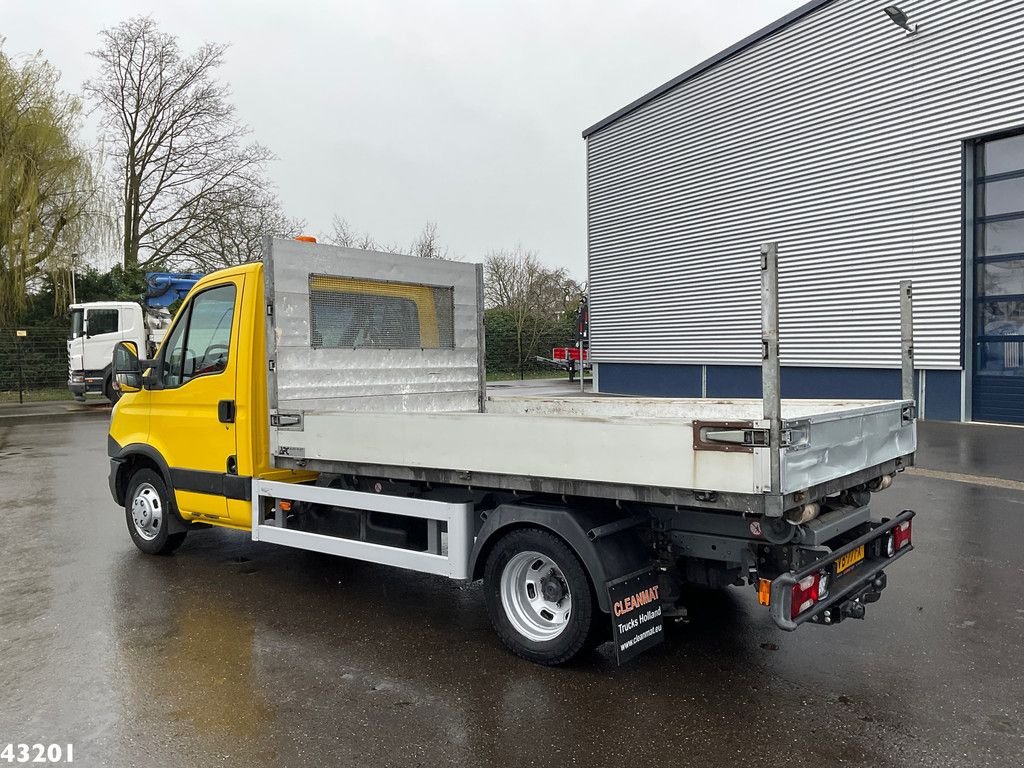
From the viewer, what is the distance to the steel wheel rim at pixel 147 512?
657 centimetres

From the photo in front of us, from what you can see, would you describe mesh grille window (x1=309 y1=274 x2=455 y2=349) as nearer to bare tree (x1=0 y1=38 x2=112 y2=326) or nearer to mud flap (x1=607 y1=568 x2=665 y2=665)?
mud flap (x1=607 y1=568 x2=665 y2=665)

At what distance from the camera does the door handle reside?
226 inches

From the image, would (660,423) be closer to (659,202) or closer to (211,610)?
(211,610)

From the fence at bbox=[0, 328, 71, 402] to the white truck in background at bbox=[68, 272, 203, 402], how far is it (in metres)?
4.15

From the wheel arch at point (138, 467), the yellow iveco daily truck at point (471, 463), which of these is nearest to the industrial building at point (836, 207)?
the yellow iveco daily truck at point (471, 463)

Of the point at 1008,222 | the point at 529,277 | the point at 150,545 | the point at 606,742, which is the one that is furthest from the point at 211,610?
the point at 529,277

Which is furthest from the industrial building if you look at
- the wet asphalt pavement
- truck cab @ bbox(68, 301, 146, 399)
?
truck cab @ bbox(68, 301, 146, 399)

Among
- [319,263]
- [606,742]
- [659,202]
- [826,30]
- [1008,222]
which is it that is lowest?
[606,742]

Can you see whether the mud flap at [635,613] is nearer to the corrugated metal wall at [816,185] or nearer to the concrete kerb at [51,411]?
the corrugated metal wall at [816,185]

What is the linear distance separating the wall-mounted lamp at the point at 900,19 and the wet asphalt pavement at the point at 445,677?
13.0 metres

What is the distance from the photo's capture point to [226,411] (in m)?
5.75

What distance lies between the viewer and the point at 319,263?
5.79 m

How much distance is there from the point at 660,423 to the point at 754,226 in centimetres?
1814

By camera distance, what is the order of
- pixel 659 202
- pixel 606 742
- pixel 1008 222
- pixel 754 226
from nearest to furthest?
pixel 606 742, pixel 1008 222, pixel 754 226, pixel 659 202
